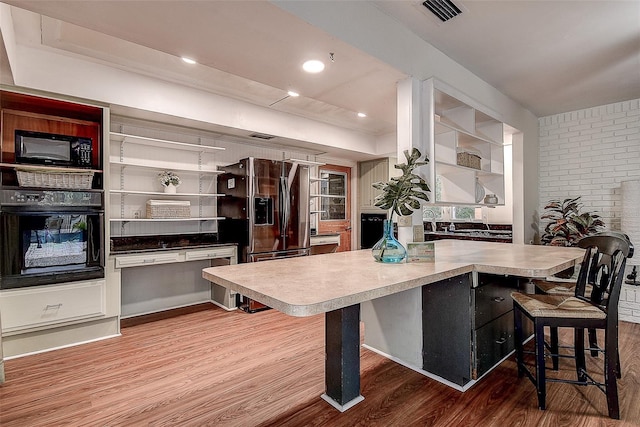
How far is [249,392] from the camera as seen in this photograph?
2.14m

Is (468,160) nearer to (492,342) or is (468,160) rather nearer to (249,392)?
(492,342)

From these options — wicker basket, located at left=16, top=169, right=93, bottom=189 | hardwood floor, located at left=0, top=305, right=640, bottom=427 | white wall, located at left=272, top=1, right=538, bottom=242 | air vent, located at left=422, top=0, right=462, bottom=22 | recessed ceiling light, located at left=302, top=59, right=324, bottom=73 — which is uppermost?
air vent, located at left=422, top=0, right=462, bottom=22

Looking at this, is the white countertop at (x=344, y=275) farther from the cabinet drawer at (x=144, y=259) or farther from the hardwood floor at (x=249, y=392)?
the cabinet drawer at (x=144, y=259)

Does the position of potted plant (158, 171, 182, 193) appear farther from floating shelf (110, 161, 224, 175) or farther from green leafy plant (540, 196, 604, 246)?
green leafy plant (540, 196, 604, 246)

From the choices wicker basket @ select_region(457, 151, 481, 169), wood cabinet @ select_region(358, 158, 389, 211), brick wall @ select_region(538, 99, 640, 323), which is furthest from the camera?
wood cabinet @ select_region(358, 158, 389, 211)

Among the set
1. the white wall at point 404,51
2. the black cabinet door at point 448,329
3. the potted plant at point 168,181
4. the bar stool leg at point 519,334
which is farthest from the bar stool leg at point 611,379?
the potted plant at point 168,181

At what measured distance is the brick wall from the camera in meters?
3.84

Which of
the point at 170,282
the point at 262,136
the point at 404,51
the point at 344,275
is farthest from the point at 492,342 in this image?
the point at 170,282

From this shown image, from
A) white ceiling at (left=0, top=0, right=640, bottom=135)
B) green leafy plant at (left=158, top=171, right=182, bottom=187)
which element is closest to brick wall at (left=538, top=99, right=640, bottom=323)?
white ceiling at (left=0, top=0, right=640, bottom=135)

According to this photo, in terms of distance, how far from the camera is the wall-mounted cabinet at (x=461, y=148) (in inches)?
101

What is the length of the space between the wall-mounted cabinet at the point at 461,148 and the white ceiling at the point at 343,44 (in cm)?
35

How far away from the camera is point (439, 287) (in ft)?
7.12

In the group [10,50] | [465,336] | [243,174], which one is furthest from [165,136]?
[465,336]

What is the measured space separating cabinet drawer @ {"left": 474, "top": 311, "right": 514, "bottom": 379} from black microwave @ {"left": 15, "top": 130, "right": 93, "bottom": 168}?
355 centimetres
